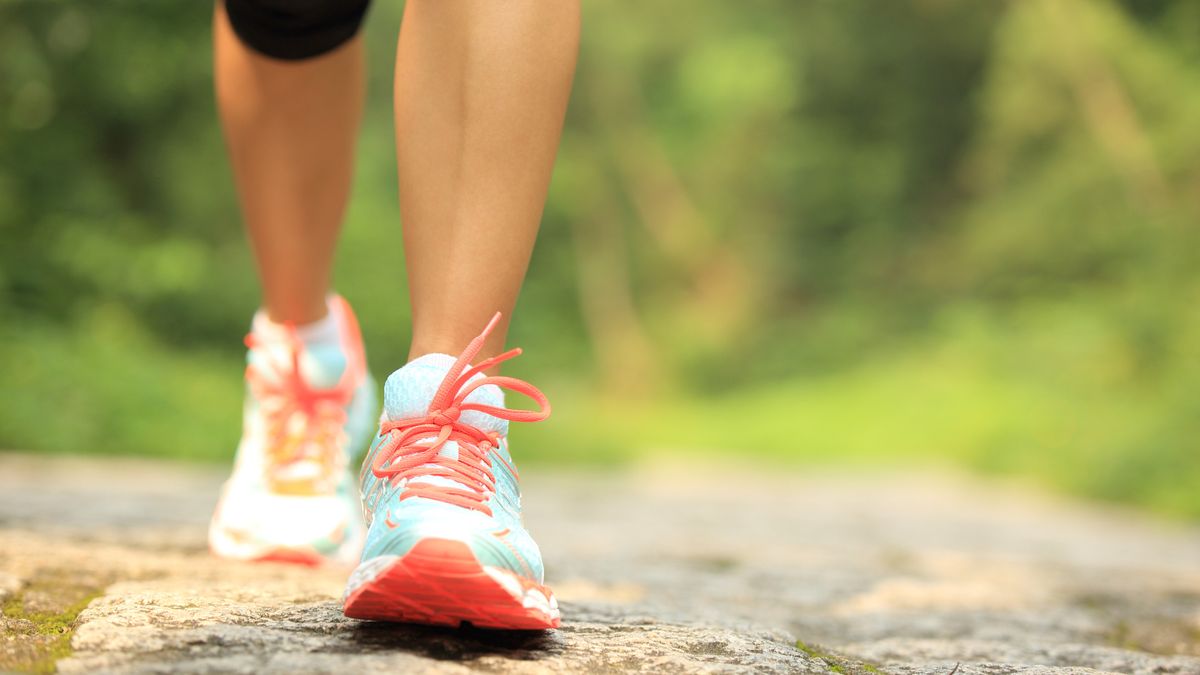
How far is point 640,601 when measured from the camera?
1595 millimetres

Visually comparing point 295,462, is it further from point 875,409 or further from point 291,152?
point 875,409

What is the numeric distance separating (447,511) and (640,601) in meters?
0.59

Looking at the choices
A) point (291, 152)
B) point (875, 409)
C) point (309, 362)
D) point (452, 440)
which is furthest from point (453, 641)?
point (875, 409)

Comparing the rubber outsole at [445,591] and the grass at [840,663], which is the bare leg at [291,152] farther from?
the grass at [840,663]

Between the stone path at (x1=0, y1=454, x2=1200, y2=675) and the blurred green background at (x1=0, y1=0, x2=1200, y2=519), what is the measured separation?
8.95 feet

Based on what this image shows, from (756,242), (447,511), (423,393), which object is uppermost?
(756,242)

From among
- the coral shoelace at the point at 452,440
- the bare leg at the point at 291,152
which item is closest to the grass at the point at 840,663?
the coral shoelace at the point at 452,440

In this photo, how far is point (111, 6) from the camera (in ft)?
21.0

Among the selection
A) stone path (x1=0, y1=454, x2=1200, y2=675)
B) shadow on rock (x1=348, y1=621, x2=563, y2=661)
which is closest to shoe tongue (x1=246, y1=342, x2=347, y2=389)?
stone path (x1=0, y1=454, x2=1200, y2=675)

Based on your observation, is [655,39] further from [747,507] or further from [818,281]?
[747,507]

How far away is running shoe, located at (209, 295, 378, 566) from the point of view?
1710 mm

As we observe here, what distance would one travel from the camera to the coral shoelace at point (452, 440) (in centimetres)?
114

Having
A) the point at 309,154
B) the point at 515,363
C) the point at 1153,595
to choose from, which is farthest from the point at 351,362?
the point at 515,363

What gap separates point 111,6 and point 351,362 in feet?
17.7
